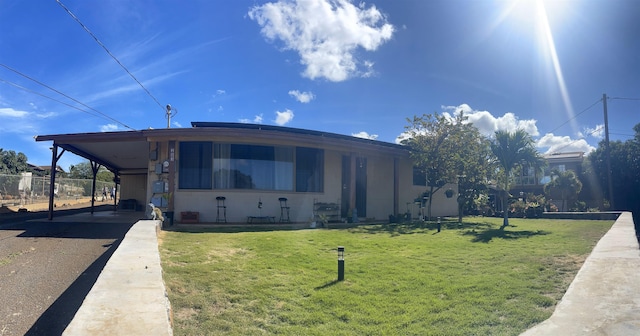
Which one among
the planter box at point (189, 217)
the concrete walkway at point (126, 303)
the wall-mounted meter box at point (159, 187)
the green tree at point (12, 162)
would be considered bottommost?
the concrete walkway at point (126, 303)

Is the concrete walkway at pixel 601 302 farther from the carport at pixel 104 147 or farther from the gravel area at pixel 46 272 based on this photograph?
the carport at pixel 104 147

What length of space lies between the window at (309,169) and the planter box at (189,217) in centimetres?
378

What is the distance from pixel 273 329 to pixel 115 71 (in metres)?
13.5

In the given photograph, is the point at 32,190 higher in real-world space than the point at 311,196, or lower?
higher

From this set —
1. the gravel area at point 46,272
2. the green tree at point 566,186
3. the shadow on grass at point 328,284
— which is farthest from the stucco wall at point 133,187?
the green tree at point 566,186

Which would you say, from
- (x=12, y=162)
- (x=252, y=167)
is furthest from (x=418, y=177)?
(x=12, y=162)

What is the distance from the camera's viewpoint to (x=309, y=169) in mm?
14516

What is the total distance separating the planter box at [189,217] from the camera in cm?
1228

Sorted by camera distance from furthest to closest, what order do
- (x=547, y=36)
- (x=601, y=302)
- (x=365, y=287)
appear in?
(x=547, y=36), (x=365, y=287), (x=601, y=302)

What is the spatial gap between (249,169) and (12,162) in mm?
48167

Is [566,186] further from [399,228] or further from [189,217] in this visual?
[189,217]

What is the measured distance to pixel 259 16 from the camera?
1180 centimetres

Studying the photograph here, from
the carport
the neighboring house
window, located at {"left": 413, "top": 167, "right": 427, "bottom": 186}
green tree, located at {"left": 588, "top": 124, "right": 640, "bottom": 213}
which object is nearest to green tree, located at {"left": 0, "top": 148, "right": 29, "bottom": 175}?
the carport

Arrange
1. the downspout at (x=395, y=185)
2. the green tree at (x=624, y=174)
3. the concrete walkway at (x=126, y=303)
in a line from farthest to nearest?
the green tree at (x=624, y=174), the downspout at (x=395, y=185), the concrete walkway at (x=126, y=303)
